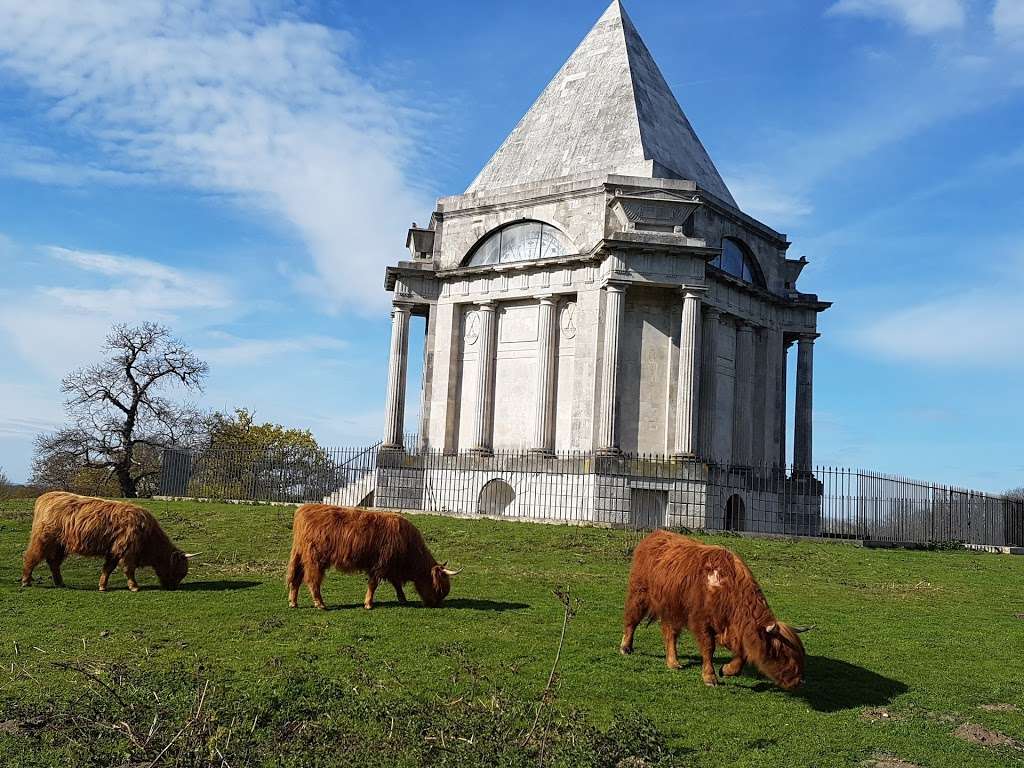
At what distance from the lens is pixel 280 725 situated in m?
8.73

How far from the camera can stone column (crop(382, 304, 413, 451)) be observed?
3472 centimetres

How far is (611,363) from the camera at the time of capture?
100ft

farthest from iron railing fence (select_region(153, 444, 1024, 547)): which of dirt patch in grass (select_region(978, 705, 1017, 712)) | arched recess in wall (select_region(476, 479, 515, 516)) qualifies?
dirt patch in grass (select_region(978, 705, 1017, 712))

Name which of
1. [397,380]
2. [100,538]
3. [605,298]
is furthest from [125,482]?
[100,538]

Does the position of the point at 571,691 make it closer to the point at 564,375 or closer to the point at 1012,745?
the point at 1012,745

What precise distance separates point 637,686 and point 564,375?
22880 mm

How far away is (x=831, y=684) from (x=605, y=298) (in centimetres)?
2146

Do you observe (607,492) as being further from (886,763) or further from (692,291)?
(886,763)

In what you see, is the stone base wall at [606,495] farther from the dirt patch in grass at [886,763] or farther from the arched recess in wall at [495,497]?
the dirt patch in grass at [886,763]

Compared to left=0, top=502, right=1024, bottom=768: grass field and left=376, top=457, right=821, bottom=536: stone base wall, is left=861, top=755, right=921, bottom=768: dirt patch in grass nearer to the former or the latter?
left=0, top=502, right=1024, bottom=768: grass field

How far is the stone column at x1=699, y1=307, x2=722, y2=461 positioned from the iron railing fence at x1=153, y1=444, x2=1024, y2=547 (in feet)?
3.57

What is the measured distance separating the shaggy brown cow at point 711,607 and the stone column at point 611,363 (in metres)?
18.9

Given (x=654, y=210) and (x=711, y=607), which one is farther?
(x=654, y=210)

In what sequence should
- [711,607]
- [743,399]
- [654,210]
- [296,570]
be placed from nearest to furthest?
[711,607]
[296,570]
[654,210]
[743,399]
